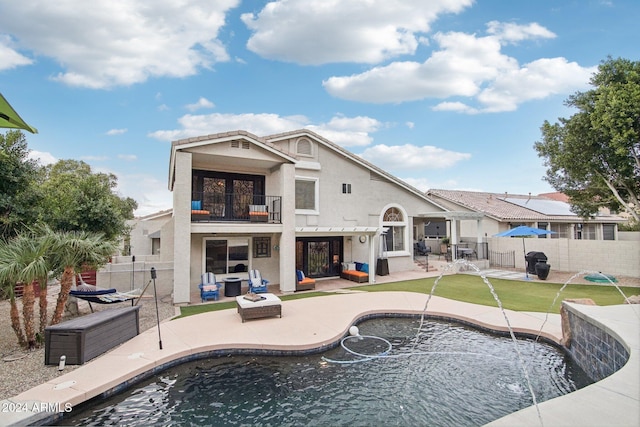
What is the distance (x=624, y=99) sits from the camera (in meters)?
13.4

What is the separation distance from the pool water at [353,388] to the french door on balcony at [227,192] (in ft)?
29.4

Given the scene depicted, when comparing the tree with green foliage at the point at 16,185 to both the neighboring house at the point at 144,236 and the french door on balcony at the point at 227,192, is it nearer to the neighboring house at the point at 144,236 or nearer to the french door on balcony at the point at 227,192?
the french door on balcony at the point at 227,192

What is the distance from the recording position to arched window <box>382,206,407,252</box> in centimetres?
1991

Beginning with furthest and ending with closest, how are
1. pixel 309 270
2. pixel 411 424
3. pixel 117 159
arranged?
pixel 117 159 → pixel 309 270 → pixel 411 424

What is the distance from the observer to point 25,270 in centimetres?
711

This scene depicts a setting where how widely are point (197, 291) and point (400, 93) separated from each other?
1572 centimetres

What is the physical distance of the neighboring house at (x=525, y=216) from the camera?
25469 millimetres

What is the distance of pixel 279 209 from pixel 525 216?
22.5m

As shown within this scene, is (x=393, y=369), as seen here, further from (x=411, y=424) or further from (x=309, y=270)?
(x=309, y=270)

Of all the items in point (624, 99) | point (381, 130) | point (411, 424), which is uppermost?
point (381, 130)

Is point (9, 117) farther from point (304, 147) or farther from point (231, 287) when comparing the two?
point (304, 147)

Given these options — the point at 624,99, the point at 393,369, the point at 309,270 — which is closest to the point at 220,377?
the point at 393,369

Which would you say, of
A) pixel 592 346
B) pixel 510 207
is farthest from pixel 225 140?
pixel 510 207

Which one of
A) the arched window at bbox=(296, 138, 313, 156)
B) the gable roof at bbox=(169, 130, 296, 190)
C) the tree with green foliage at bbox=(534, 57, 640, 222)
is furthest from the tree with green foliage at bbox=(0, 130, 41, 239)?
the tree with green foliage at bbox=(534, 57, 640, 222)
